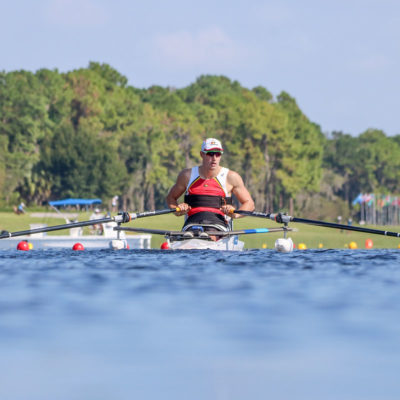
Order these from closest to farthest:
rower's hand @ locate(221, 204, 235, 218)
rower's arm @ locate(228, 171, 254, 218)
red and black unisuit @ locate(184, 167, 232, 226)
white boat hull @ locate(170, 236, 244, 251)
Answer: white boat hull @ locate(170, 236, 244, 251), rower's hand @ locate(221, 204, 235, 218), red and black unisuit @ locate(184, 167, 232, 226), rower's arm @ locate(228, 171, 254, 218)

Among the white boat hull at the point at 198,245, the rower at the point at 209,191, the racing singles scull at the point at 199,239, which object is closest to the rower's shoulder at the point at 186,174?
the rower at the point at 209,191

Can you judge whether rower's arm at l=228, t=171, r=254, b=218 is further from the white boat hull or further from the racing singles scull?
the white boat hull

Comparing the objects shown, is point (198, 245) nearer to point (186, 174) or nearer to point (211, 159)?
point (186, 174)

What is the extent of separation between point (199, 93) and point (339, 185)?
108 feet

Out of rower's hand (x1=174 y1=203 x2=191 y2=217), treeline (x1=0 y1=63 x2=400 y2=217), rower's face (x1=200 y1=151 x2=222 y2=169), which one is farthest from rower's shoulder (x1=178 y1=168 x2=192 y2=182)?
treeline (x1=0 y1=63 x2=400 y2=217)

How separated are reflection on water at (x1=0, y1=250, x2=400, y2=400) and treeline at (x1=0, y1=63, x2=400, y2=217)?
96.3m

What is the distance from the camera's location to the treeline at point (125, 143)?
375 ft

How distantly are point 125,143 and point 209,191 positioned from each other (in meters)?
99.2

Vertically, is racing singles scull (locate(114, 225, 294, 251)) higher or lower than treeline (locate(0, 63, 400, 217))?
lower

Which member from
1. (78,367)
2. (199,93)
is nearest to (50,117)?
(199,93)

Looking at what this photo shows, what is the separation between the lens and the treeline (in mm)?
114438

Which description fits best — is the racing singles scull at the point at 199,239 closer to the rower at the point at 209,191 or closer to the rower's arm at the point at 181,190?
the rower at the point at 209,191

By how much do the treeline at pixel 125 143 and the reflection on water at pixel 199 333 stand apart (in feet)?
316

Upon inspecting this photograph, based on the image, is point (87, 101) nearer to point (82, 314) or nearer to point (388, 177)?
point (388, 177)
